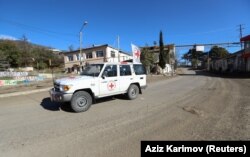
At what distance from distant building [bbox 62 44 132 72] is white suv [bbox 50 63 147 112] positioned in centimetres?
3001

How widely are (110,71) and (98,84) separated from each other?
93 centimetres

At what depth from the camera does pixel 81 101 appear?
745 cm

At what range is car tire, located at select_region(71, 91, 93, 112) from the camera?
23.7ft

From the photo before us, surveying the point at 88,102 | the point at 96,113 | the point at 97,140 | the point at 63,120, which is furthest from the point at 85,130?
the point at 88,102

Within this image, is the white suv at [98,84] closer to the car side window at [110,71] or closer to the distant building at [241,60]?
the car side window at [110,71]

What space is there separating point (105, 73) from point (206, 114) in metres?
4.35

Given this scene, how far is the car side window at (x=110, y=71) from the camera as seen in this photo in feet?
27.2

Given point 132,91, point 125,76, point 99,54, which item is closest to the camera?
point 125,76

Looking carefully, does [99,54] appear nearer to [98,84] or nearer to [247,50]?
[247,50]

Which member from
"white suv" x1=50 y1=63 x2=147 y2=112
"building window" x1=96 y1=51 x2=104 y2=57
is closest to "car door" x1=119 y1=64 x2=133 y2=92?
"white suv" x1=50 y1=63 x2=147 y2=112

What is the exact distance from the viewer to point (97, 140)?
4.59 m

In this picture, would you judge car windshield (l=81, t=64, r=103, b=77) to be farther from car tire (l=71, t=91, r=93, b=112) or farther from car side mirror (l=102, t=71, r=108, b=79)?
car tire (l=71, t=91, r=93, b=112)

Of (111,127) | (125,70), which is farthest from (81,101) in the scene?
(125,70)

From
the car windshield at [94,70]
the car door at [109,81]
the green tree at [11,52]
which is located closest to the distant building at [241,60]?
the car door at [109,81]
